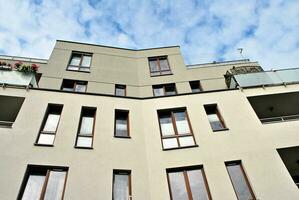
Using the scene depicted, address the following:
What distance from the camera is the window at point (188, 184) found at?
9211 mm

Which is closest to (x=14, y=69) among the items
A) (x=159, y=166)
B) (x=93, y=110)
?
(x=93, y=110)

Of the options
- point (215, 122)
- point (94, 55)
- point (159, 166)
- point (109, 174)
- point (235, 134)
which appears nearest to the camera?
point (109, 174)

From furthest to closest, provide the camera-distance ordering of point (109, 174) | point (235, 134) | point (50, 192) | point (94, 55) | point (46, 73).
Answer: point (94, 55)
point (46, 73)
point (235, 134)
point (109, 174)
point (50, 192)

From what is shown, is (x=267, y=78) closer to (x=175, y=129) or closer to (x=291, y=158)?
(x=291, y=158)

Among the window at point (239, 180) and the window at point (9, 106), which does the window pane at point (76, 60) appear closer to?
the window at point (9, 106)

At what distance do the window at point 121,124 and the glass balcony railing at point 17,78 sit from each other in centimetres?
488

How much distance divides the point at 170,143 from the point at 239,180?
3.35 m

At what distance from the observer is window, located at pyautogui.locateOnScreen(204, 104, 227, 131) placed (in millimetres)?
11841

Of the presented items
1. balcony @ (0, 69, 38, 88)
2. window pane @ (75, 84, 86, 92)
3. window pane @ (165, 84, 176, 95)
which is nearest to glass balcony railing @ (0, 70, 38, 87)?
balcony @ (0, 69, 38, 88)

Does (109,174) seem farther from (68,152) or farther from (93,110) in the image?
(93,110)

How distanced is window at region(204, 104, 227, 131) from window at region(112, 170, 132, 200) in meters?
4.93

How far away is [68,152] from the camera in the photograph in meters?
9.99

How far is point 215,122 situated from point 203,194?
411 cm

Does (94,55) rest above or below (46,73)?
above
